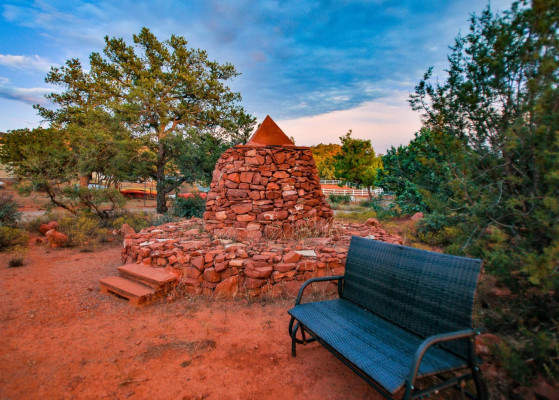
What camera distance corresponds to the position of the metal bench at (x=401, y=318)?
1.65 metres

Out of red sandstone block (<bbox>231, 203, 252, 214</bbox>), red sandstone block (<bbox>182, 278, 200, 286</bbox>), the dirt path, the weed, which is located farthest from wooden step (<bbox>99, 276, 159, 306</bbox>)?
the weed

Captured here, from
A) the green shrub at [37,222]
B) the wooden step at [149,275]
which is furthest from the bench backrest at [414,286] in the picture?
the green shrub at [37,222]

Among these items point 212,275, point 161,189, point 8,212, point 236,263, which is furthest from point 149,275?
point 161,189

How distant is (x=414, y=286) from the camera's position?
2.09m

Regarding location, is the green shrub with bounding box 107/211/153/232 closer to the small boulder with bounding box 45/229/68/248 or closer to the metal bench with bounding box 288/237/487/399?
the small boulder with bounding box 45/229/68/248

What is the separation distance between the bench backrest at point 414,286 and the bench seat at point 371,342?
0.08 metres

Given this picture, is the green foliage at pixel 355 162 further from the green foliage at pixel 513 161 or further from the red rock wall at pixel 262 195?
the green foliage at pixel 513 161

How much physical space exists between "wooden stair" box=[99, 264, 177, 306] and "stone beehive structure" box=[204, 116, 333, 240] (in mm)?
1552

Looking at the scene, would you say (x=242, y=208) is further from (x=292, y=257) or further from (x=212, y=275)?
(x=292, y=257)

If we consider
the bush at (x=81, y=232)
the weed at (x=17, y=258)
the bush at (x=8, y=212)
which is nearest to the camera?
the weed at (x=17, y=258)

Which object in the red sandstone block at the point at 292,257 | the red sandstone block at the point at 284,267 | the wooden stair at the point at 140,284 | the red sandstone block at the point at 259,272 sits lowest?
the wooden stair at the point at 140,284

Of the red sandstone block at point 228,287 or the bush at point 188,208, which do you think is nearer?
the red sandstone block at point 228,287

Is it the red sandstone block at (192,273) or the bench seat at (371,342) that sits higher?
the bench seat at (371,342)

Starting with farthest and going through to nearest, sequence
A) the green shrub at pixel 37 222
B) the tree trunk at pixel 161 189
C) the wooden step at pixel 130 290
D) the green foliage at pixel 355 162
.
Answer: the green foliage at pixel 355 162, the tree trunk at pixel 161 189, the green shrub at pixel 37 222, the wooden step at pixel 130 290
